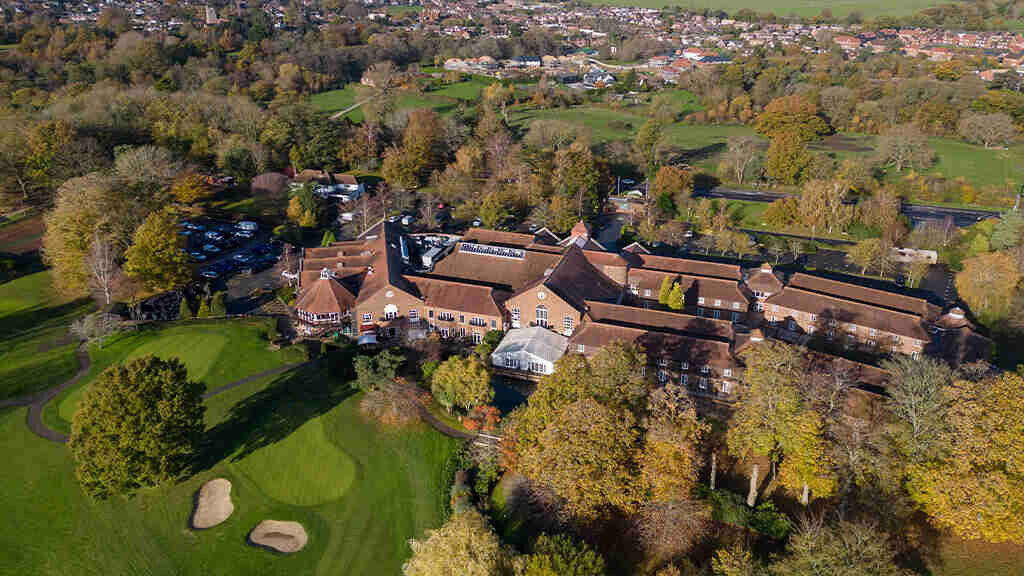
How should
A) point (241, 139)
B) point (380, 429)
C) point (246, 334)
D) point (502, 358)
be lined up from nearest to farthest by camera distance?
point (380, 429) < point (502, 358) < point (246, 334) < point (241, 139)

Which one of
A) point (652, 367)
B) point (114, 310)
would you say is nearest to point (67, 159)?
point (114, 310)

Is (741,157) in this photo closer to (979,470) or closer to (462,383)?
(462,383)

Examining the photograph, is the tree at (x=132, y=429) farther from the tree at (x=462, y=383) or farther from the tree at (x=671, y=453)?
the tree at (x=671, y=453)

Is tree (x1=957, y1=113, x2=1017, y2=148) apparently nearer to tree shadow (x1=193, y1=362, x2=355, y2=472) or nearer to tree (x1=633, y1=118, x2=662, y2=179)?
tree (x1=633, y1=118, x2=662, y2=179)

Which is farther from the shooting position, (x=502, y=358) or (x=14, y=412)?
(x=502, y=358)

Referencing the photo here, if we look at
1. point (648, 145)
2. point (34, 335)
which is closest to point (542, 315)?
point (34, 335)

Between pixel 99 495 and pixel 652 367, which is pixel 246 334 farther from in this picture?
pixel 652 367

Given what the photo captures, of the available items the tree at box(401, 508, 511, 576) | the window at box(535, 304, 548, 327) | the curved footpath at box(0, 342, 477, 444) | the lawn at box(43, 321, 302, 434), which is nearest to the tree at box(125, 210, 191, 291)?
the lawn at box(43, 321, 302, 434)
